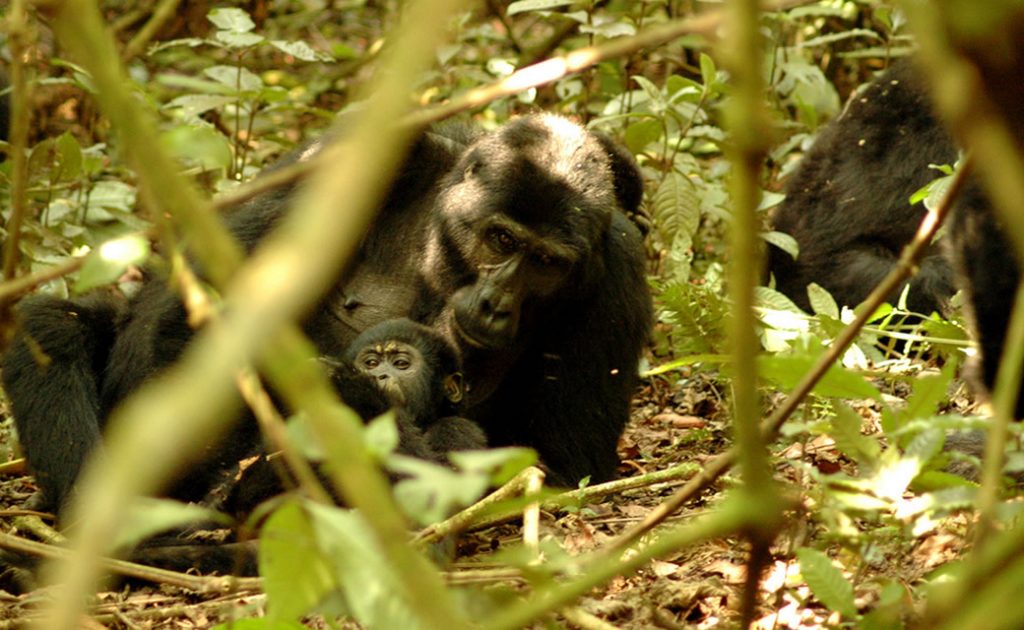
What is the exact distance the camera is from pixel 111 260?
1.73 metres

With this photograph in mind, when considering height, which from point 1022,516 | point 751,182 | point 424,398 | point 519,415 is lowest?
point 519,415

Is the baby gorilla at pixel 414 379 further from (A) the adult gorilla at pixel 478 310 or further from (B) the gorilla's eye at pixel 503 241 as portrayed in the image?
(B) the gorilla's eye at pixel 503 241

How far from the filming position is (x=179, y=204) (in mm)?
1132

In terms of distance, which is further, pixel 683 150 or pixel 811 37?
pixel 811 37

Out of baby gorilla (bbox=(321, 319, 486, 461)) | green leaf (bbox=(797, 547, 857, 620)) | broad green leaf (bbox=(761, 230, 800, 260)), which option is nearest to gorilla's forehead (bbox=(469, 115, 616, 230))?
baby gorilla (bbox=(321, 319, 486, 461))

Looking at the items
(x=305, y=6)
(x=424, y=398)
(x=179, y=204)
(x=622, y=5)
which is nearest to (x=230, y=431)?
(x=424, y=398)

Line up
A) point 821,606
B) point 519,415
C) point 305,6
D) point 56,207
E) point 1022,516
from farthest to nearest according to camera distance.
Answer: point 305,6 < point 56,207 < point 519,415 < point 821,606 < point 1022,516

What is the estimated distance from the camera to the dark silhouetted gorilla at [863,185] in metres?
6.88

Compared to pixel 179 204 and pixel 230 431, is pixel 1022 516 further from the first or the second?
pixel 230 431

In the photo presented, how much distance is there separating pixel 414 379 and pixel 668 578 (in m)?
1.28

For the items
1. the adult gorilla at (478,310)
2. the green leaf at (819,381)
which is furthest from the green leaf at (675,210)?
the green leaf at (819,381)

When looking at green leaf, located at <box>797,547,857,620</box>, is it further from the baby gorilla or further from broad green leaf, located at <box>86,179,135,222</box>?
broad green leaf, located at <box>86,179,135,222</box>

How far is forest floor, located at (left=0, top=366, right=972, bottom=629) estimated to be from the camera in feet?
9.12

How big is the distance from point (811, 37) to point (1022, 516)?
6714 mm
